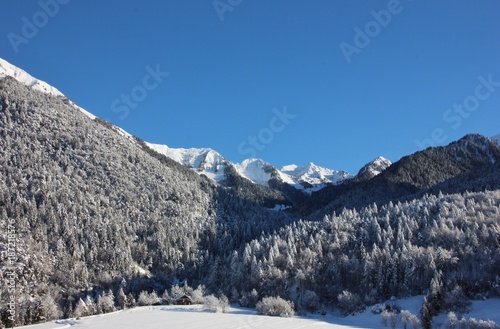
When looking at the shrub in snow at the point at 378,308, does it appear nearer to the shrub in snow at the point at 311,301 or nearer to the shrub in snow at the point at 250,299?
the shrub in snow at the point at 311,301

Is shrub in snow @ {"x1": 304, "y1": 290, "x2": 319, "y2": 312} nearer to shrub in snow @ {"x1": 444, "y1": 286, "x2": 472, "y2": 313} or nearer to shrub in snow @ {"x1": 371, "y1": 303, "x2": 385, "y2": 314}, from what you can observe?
shrub in snow @ {"x1": 371, "y1": 303, "x2": 385, "y2": 314}

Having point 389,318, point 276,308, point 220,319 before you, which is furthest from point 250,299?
point 389,318

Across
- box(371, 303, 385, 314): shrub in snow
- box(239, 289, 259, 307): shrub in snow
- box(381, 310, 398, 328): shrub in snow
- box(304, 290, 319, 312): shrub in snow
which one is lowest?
box(381, 310, 398, 328): shrub in snow

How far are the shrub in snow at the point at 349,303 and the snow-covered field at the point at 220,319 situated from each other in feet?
10.0

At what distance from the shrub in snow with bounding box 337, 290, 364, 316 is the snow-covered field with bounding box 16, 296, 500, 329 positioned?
3.06m

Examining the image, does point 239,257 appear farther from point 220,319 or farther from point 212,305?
point 220,319

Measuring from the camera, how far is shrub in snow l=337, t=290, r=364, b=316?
391 feet

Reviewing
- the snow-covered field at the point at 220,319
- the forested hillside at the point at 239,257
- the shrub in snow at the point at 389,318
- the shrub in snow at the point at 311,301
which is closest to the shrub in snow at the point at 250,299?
the forested hillside at the point at 239,257

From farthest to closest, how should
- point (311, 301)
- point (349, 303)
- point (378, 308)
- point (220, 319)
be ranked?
point (311, 301) → point (349, 303) → point (378, 308) → point (220, 319)

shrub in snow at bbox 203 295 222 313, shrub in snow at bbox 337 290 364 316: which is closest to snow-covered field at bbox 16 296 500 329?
shrub in snow at bbox 203 295 222 313

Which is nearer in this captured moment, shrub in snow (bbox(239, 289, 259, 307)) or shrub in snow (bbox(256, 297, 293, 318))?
shrub in snow (bbox(256, 297, 293, 318))

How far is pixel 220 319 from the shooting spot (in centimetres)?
9694

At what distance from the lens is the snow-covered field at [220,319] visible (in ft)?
286

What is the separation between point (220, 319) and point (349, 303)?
1649 inches
